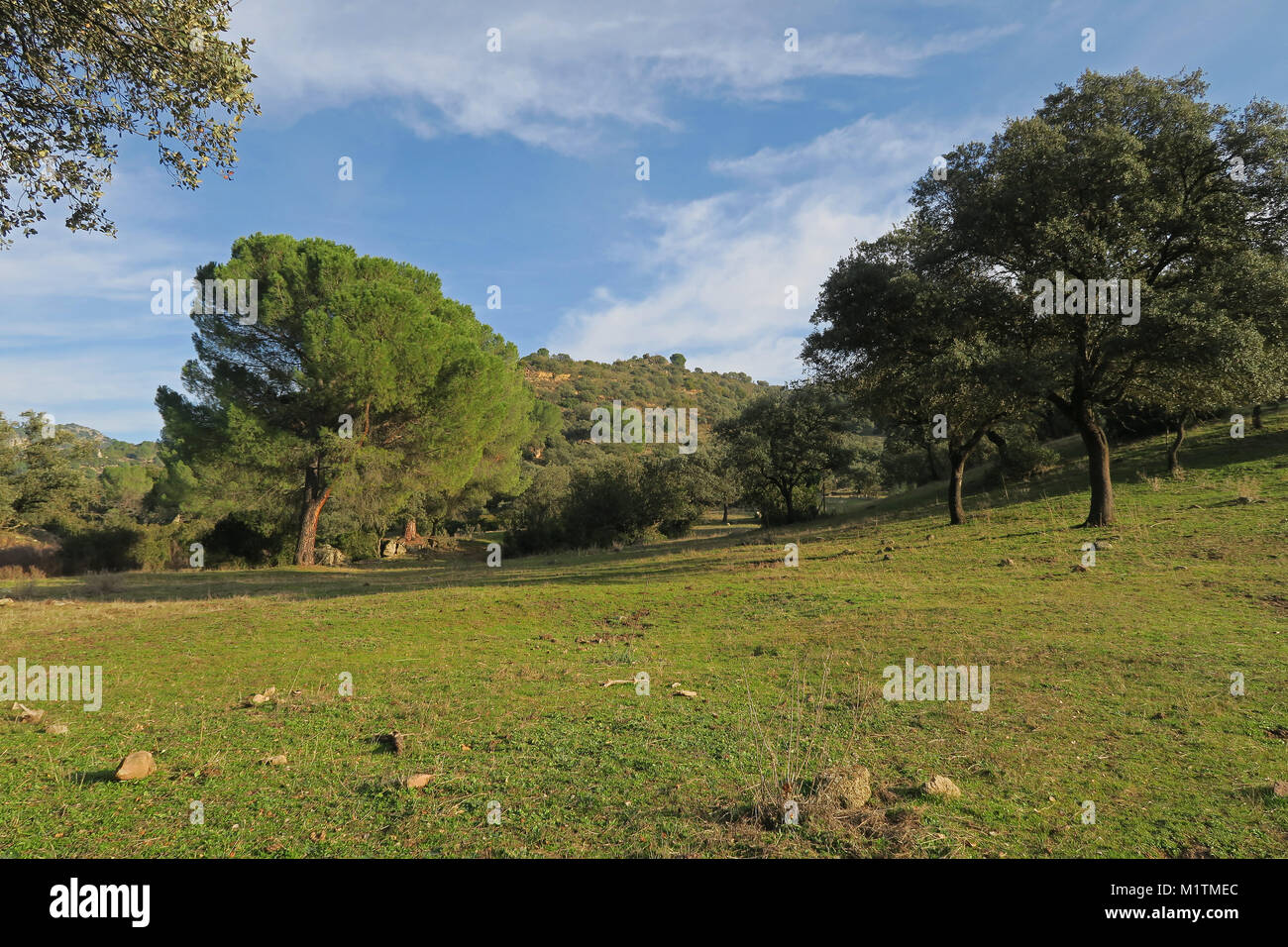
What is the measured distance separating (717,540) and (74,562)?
27.5 meters

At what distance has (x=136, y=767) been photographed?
16.5 feet

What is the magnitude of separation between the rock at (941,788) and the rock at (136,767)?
6071mm

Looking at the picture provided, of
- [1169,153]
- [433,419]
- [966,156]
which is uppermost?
[966,156]

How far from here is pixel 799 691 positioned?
24.3ft

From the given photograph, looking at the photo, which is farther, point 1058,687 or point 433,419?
point 433,419

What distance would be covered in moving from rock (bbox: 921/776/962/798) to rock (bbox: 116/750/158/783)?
6.07 metres

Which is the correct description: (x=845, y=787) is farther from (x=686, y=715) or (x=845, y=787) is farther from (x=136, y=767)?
(x=136, y=767)

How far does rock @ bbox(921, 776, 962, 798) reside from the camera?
461cm
